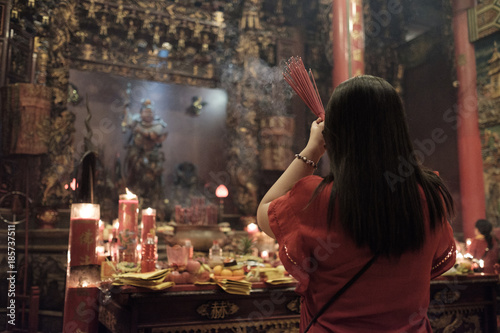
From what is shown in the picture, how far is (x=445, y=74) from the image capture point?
8.48 m

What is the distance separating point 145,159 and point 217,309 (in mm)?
6169

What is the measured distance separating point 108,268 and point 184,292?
2.36ft

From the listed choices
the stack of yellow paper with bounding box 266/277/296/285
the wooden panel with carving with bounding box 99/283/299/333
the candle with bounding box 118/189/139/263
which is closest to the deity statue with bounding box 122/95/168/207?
the candle with bounding box 118/189/139/263

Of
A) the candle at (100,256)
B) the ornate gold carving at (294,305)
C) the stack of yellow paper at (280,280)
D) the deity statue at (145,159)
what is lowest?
the ornate gold carving at (294,305)

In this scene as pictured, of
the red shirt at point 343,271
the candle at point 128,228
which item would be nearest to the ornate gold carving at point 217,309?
the candle at point 128,228

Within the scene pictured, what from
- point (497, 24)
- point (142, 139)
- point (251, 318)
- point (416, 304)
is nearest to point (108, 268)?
point (251, 318)

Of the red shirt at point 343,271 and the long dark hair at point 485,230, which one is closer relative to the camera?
the red shirt at point 343,271

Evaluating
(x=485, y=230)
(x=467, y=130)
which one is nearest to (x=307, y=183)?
(x=485, y=230)

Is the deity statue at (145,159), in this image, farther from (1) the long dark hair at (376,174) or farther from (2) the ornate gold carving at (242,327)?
(1) the long dark hair at (376,174)

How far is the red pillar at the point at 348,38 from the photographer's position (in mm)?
6215

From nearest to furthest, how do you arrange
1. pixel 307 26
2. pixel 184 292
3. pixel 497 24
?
pixel 184 292
pixel 497 24
pixel 307 26

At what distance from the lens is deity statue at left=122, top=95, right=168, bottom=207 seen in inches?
318

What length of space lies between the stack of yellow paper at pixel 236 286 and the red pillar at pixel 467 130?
567 centimetres

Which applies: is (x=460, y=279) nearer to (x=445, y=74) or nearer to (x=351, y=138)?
(x=351, y=138)
